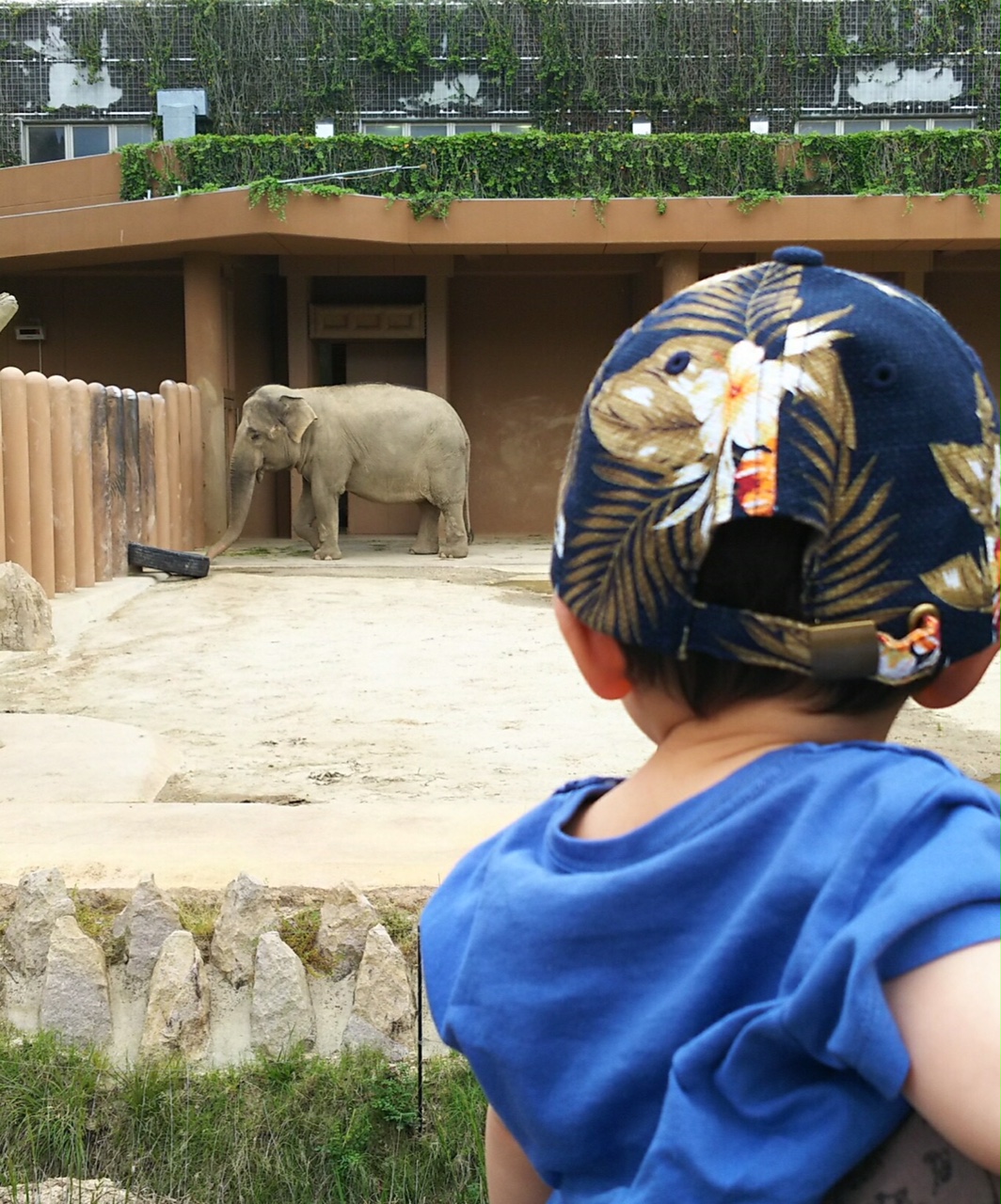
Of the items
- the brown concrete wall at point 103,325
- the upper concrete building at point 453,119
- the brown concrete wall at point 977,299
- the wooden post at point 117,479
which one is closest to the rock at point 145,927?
the wooden post at point 117,479

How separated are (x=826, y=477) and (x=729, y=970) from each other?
0.30 meters

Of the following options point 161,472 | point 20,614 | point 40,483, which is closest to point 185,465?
point 161,472

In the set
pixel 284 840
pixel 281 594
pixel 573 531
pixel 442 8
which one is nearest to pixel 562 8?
pixel 442 8

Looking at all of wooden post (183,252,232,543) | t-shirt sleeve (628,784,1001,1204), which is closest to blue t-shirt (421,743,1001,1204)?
t-shirt sleeve (628,784,1001,1204)

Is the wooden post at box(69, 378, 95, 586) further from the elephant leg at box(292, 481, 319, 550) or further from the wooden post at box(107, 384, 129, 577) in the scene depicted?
the elephant leg at box(292, 481, 319, 550)

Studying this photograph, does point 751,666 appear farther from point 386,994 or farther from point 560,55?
point 560,55

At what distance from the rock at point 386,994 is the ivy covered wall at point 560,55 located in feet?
43.8

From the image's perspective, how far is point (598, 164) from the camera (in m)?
12.4

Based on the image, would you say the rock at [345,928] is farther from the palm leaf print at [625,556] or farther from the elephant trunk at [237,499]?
the elephant trunk at [237,499]

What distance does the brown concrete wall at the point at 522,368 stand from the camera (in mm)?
14516

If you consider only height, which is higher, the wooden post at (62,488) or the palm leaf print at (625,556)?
the palm leaf print at (625,556)

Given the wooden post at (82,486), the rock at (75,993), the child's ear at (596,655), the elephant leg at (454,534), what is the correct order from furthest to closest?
the elephant leg at (454,534), the wooden post at (82,486), the rock at (75,993), the child's ear at (596,655)

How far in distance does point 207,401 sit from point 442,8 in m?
5.25

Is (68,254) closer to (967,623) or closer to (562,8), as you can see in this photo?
(562,8)
